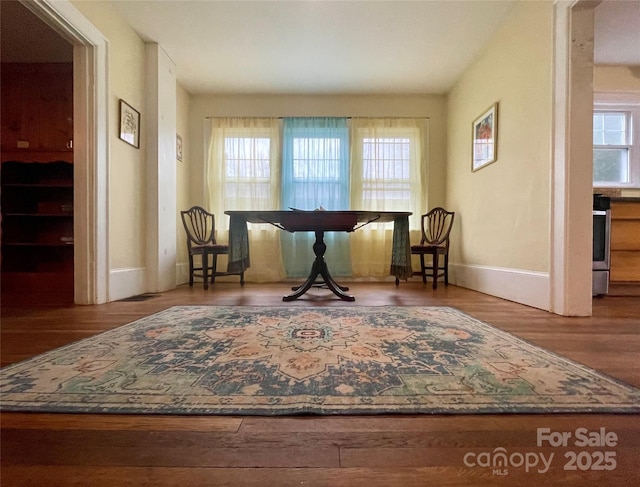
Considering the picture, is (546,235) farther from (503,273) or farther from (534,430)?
(534,430)

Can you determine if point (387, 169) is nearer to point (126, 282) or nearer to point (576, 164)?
point (576, 164)

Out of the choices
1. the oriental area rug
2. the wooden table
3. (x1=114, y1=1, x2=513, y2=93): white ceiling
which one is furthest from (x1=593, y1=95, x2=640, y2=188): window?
the oriental area rug

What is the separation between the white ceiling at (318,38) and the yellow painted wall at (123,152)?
0.23m

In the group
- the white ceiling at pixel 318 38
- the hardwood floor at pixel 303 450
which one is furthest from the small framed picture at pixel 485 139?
the hardwood floor at pixel 303 450

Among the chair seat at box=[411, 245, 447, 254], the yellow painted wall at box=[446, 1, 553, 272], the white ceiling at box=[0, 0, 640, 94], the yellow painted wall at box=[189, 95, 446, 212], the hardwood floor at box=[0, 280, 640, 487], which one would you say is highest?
the white ceiling at box=[0, 0, 640, 94]

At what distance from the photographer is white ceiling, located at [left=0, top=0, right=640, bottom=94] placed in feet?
9.34

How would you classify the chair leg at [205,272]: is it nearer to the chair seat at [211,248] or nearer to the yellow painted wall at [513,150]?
the chair seat at [211,248]

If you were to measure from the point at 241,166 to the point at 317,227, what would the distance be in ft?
7.88

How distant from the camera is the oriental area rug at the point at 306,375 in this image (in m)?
0.90

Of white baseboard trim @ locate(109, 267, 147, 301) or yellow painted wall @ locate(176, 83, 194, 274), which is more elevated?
yellow painted wall @ locate(176, 83, 194, 274)

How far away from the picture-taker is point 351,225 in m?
2.73

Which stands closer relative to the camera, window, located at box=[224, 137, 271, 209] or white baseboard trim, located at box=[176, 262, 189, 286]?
white baseboard trim, located at box=[176, 262, 189, 286]

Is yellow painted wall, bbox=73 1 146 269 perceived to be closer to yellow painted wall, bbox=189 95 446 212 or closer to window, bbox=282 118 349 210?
yellow painted wall, bbox=189 95 446 212

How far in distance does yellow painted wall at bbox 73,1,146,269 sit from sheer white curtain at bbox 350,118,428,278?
2.66 m
